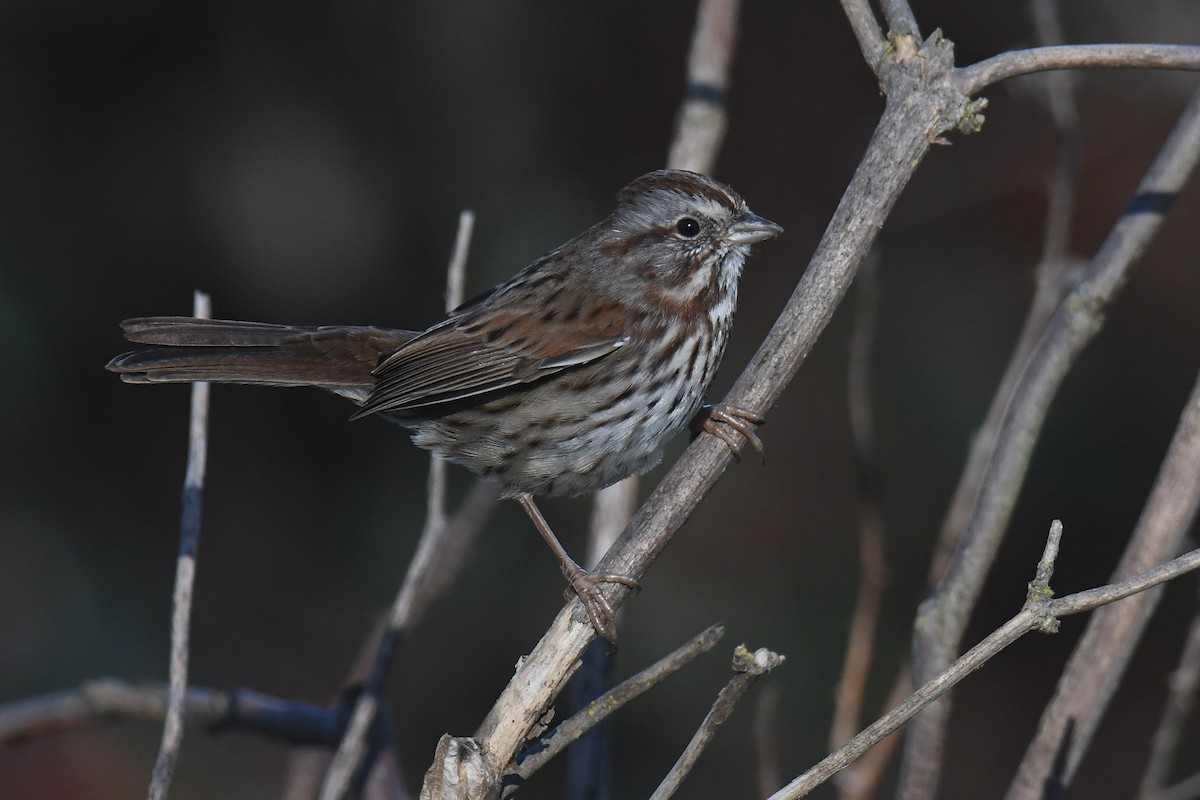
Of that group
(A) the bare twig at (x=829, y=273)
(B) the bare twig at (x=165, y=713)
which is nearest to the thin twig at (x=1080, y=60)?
(A) the bare twig at (x=829, y=273)

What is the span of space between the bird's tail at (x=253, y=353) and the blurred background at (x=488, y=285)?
2.07 metres

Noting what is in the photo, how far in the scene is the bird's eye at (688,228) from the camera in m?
3.46

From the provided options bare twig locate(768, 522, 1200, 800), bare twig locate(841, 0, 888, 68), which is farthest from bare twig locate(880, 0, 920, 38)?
bare twig locate(768, 522, 1200, 800)

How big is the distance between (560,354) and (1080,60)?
1.49 meters

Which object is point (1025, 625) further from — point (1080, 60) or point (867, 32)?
point (867, 32)

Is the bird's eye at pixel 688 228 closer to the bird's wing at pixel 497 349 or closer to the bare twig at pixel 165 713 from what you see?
the bird's wing at pixel 497 349

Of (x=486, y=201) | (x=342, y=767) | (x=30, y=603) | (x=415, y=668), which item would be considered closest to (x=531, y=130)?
(x=486, y=201)

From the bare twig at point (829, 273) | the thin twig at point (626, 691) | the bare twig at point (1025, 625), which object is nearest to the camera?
the bare twig at point (1025, 625)

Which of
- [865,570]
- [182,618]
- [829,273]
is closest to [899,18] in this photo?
[829,273]

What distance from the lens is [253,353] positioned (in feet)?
11.4

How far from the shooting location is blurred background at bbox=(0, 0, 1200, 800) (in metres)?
5.59

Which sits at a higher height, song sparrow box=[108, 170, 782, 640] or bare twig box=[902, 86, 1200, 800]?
song sparrow box=[108, 170, 782, 640]

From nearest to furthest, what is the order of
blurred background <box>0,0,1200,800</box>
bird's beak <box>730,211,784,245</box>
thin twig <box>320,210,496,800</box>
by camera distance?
thin twig <box>320,210,496,800</box> < bird's beak <box>730,211,784,245</box> < blurred background <box>0,0,1200,800</box>

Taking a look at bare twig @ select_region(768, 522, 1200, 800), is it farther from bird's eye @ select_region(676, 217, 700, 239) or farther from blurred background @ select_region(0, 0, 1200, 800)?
blurred background @ select_region(0, 0, 1200, 800)
